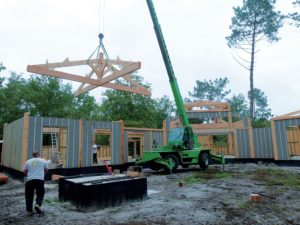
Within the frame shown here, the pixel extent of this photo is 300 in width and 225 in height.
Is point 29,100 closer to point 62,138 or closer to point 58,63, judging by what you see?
point 62,138

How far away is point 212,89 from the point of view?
4003cm

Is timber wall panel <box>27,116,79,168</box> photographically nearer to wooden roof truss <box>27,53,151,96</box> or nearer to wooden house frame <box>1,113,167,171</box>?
wooden house frame <box>1,113,167,171</box>

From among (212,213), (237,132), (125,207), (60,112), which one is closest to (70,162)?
(125,207)

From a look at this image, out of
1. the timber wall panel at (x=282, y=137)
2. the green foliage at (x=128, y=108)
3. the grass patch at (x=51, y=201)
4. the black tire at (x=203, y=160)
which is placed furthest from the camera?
the green foliage at (x=128, y=108)

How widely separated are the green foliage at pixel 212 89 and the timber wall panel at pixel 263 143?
2364 cm

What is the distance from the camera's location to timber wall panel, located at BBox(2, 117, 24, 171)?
10594 mm

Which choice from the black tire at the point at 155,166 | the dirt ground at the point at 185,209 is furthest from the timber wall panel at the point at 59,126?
the black tire at the point at 155,166

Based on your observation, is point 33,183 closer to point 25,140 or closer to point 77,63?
point 77,63

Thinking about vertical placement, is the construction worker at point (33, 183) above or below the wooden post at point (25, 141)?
below

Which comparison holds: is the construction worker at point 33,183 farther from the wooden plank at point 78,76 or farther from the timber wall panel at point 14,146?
the timber wall panel at point 14,146

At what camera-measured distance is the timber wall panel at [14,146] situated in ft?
34.8

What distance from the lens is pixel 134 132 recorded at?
14930mm

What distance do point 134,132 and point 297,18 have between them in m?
13.3

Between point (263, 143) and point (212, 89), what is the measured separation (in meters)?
24.4
